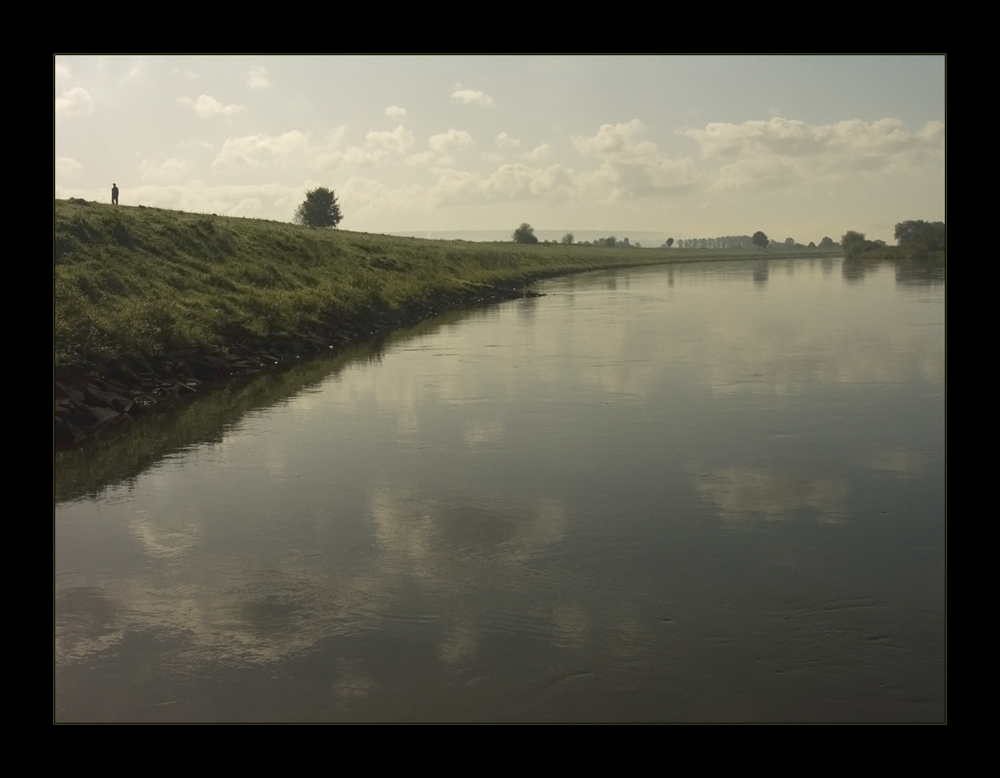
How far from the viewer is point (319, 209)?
95.1m

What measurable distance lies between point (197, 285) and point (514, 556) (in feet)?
75.6

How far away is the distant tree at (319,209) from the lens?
94.9 meters

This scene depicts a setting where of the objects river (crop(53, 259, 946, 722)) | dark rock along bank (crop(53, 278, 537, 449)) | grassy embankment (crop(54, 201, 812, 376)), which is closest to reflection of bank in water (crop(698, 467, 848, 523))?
river (crop(53, 259, 946, 722))

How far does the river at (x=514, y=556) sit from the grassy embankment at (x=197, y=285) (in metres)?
2.79

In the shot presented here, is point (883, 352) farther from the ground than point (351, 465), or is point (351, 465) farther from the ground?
point (883, 352)

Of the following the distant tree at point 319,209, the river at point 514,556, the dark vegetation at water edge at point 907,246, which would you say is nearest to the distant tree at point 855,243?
the dark vegetation at water edge at point 907,246

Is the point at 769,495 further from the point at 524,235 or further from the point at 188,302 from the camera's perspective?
the point at 524,235

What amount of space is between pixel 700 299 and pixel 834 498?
40160 millimetres

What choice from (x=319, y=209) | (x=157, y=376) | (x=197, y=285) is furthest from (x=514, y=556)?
(x=319, y=209)

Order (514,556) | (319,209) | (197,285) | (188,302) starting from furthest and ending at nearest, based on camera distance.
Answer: (319,209) → (197,285) → (188,302) → (514,556)
